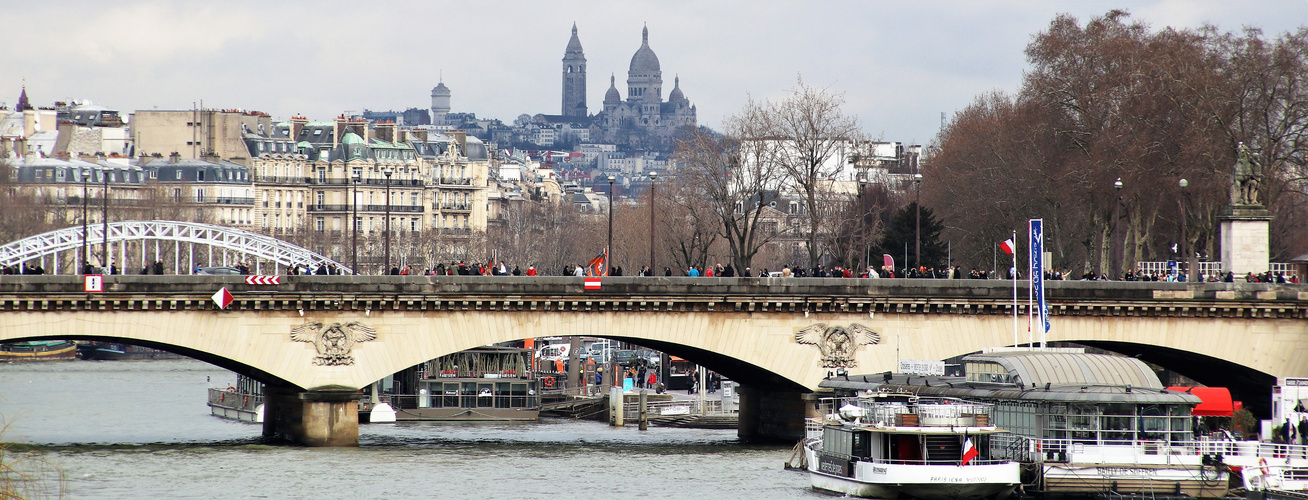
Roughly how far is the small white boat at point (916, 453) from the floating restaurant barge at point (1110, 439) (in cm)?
94

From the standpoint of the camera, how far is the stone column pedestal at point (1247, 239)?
59.4 meters

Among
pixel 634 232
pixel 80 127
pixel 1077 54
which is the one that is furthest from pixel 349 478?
pixel 80 127

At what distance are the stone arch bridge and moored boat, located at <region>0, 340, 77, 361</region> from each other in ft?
214

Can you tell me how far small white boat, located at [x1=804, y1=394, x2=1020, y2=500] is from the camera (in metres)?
40.3

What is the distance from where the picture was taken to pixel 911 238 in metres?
82.4

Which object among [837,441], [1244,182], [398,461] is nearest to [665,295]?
[398,461]

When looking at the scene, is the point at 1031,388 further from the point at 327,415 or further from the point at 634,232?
the point at 634,232

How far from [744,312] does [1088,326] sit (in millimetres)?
10287

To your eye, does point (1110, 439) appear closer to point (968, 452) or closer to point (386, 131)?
point (968, 452)

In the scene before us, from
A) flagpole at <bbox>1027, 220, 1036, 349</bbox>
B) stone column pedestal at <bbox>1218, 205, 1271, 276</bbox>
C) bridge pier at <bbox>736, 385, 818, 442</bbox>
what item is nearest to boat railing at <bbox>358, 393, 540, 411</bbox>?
bridge pier at <bbox>736, 385, 818, 442</bbox>

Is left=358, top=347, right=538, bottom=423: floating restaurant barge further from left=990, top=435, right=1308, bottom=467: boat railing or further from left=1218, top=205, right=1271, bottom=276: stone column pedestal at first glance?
left=990, top=435, right=1308, bottom=467: boat railing

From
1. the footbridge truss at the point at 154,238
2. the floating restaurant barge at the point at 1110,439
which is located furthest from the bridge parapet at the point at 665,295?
the footbridge truss at the point at 154,238

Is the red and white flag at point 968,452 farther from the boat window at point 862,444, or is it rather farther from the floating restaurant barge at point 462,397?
Result: the floating restaurant barge at point 462,397

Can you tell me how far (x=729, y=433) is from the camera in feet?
208
